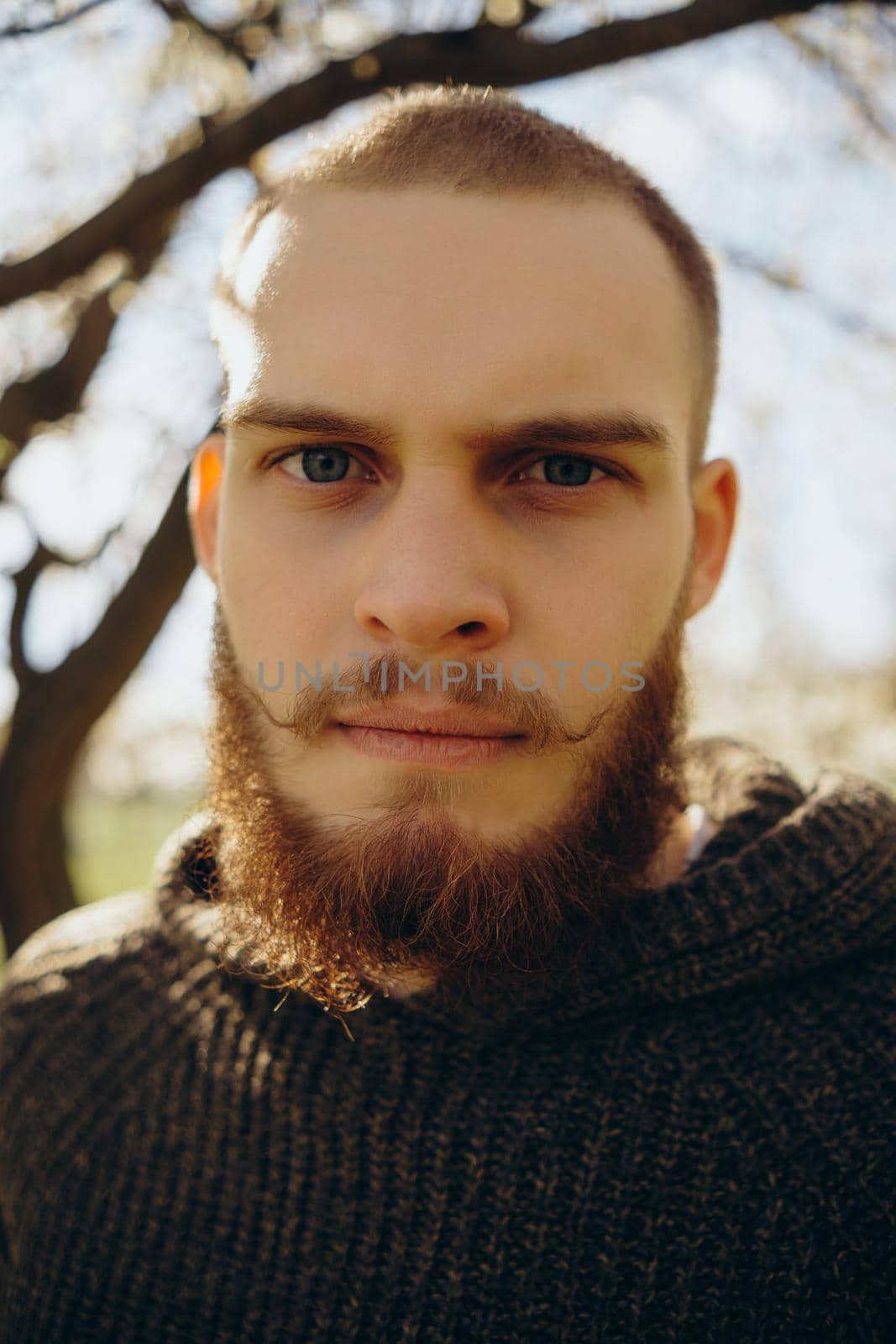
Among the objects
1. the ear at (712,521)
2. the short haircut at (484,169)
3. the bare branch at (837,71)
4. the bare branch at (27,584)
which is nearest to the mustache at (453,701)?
the ear at (712,521)

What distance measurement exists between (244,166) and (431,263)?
149 cm

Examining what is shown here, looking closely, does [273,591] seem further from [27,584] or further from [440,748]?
[27,584]

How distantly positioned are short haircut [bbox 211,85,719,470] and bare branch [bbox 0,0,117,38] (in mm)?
660

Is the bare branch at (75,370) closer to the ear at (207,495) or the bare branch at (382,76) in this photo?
the bare branch at (382,76)

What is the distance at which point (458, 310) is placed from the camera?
1.28m

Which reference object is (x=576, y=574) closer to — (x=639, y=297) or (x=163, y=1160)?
(x=639, y=297)

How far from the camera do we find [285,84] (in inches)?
92.4

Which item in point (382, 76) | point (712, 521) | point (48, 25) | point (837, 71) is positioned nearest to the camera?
point (712, 521)

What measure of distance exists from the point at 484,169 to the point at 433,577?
667 millimetres

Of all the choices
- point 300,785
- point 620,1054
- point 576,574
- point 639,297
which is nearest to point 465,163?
point 639,297

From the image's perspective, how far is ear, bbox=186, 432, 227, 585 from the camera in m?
1.73

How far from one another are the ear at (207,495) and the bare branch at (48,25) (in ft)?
3.03

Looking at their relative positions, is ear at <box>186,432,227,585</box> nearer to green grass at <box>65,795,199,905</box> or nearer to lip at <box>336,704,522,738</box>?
lip at <box>336,704,522,738</box>

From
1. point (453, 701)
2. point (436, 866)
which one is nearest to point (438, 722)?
point (453, 701)
